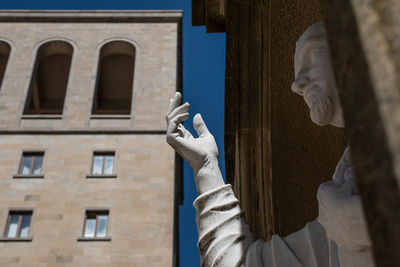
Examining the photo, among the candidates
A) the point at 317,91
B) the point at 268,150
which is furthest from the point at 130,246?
the point at 317,91

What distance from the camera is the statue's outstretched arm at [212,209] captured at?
119 inches

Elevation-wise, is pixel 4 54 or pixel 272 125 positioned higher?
pixel 4 54

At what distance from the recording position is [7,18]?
30578 millimetres

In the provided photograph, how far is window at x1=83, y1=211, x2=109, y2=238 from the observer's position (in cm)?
2218

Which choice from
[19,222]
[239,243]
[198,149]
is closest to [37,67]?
[19,222]

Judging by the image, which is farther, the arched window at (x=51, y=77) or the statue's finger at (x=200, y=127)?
the arched window at (x=51, y=77)

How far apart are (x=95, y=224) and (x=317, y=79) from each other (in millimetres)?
20502

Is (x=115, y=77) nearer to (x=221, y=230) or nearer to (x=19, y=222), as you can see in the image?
(x=19, y=222)

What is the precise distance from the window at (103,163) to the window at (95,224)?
6.12ft

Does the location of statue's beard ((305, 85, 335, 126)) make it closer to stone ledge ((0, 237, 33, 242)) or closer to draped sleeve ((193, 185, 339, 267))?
draped sleeve ((193, 185, 339, 267))

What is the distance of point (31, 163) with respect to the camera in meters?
24.7

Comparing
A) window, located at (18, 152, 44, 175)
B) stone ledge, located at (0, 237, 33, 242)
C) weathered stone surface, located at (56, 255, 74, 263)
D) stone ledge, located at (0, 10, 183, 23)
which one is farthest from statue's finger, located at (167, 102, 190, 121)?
stone ledge, located at (0, 10, 183, 23)

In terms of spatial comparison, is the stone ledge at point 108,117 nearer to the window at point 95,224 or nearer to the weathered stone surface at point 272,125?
the window at point 95,224

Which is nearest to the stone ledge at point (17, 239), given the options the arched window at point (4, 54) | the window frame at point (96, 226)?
the window frame at point (96, 226)
